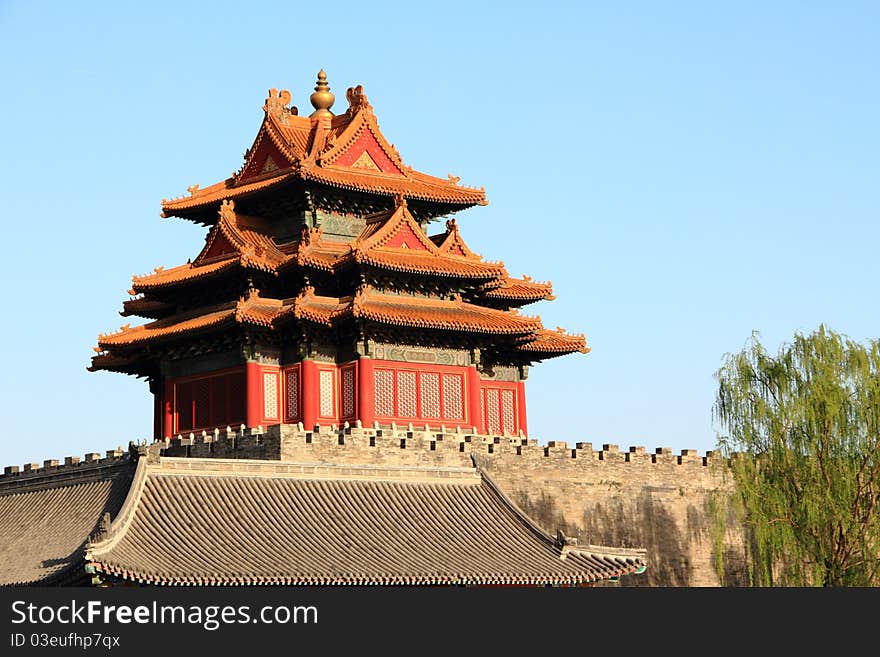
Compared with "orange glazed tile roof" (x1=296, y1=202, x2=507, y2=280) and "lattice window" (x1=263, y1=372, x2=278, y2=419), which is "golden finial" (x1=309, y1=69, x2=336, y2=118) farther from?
"lattice window" (x1=263, y1=372, x2=278, y2=419)

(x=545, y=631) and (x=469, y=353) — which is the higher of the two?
(x=469, y=353)

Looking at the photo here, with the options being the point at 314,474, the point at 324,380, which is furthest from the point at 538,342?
the point at 314,474

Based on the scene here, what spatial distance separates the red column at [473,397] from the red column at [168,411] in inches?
333

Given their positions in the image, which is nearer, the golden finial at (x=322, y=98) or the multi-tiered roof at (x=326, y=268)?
the multi-tiered roof at (x=326, y=268)

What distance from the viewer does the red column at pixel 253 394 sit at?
1938 inches

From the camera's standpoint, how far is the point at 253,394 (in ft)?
163

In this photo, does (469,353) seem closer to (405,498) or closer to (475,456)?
(475,456)

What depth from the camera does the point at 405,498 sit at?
4141 cm

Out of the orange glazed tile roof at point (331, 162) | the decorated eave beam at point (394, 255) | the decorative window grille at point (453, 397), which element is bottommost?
the decorative window grille at point (453, 397)

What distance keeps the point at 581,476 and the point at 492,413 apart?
20.6 ft

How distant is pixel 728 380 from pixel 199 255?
17.5m

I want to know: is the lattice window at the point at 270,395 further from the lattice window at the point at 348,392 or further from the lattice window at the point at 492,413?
the lattice window at the point at 492,413

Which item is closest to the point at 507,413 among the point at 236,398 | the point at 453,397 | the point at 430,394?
the point at 453,397

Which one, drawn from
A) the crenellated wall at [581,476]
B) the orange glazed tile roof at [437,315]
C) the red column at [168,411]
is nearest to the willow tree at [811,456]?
the crenellated wall at [581,476]
